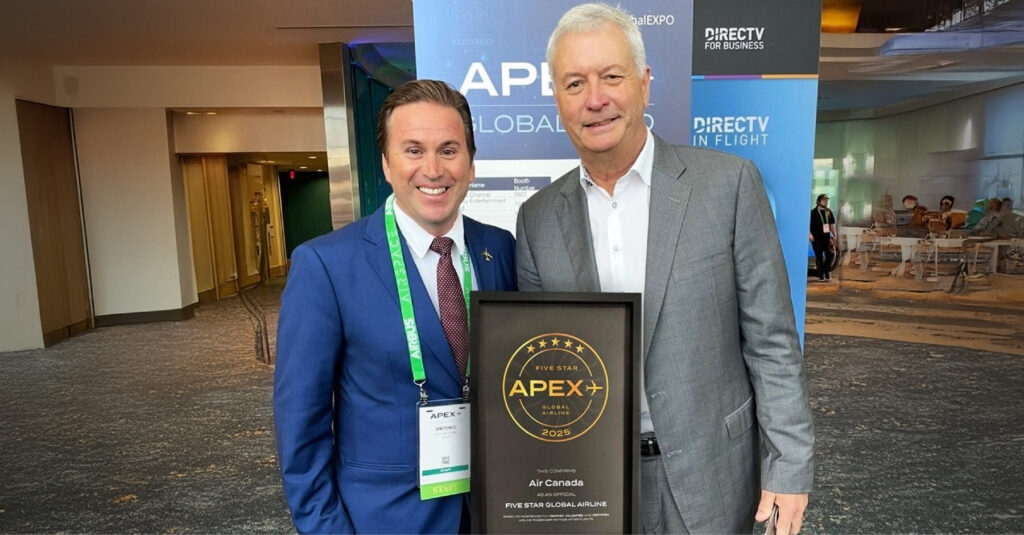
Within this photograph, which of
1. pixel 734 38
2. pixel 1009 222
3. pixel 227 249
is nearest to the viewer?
pixel 734 38

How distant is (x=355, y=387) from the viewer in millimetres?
1491

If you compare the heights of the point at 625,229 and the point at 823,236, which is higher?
the point at 625,229

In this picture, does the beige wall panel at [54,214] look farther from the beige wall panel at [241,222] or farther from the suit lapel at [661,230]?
the suit lapel at [661,230]

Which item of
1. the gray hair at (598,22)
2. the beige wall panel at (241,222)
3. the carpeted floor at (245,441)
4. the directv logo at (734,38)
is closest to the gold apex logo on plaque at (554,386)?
the gray hair at (598,22)

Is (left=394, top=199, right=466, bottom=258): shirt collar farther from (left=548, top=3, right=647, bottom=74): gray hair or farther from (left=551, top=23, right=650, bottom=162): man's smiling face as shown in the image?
(left=548, top=3, right=647, bottom=74): gray hair

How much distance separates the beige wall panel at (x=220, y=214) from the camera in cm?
1228

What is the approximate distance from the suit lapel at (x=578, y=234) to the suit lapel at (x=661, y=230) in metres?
0.15

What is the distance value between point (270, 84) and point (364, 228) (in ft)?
30.1

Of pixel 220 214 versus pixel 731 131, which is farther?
pixel 220 214

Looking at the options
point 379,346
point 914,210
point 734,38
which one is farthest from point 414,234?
point 914,210

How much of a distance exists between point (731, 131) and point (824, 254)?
916cm

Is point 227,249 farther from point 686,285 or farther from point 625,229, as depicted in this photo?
point 686,285

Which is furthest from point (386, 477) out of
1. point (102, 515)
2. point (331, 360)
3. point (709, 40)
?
point (102, 515)

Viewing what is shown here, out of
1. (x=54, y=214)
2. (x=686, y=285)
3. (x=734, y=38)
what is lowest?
(x=686, y=285)
